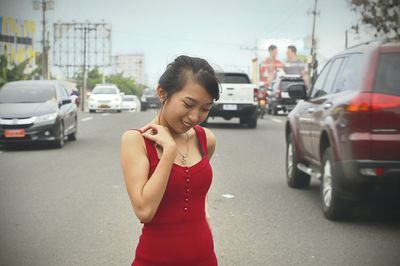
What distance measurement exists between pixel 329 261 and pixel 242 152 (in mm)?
9824

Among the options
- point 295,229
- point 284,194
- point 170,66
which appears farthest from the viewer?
point 284,194

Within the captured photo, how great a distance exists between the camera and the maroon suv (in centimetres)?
677

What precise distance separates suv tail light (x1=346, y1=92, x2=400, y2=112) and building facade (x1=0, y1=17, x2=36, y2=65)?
73184mm

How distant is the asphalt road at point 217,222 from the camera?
19.4 ft

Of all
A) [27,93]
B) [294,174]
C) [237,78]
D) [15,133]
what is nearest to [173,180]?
[294,174]

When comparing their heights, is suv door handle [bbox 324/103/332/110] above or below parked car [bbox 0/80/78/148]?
above

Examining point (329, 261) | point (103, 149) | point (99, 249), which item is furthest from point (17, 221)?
point (103, 149)

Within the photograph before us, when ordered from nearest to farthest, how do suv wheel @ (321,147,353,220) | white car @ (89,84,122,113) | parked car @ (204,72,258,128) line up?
suv wheel @ (321,147,353,220) → parked car @ (204,72,258,128) → white car @ (89,84,122,113)

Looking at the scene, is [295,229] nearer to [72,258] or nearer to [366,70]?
[366,70]

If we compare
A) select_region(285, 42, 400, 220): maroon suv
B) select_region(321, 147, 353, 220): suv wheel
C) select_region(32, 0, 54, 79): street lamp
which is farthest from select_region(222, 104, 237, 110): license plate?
select_region(32, 0, 54, 79): street lamp

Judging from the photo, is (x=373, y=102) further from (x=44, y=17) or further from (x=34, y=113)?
(x=44, y=17)

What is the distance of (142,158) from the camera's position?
2.73 meters

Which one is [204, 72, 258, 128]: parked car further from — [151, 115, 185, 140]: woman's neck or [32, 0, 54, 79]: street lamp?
[32, 0, 54, 79]: street lamp

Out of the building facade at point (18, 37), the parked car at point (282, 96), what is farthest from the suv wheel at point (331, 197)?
the building facade at point (18, 37)
